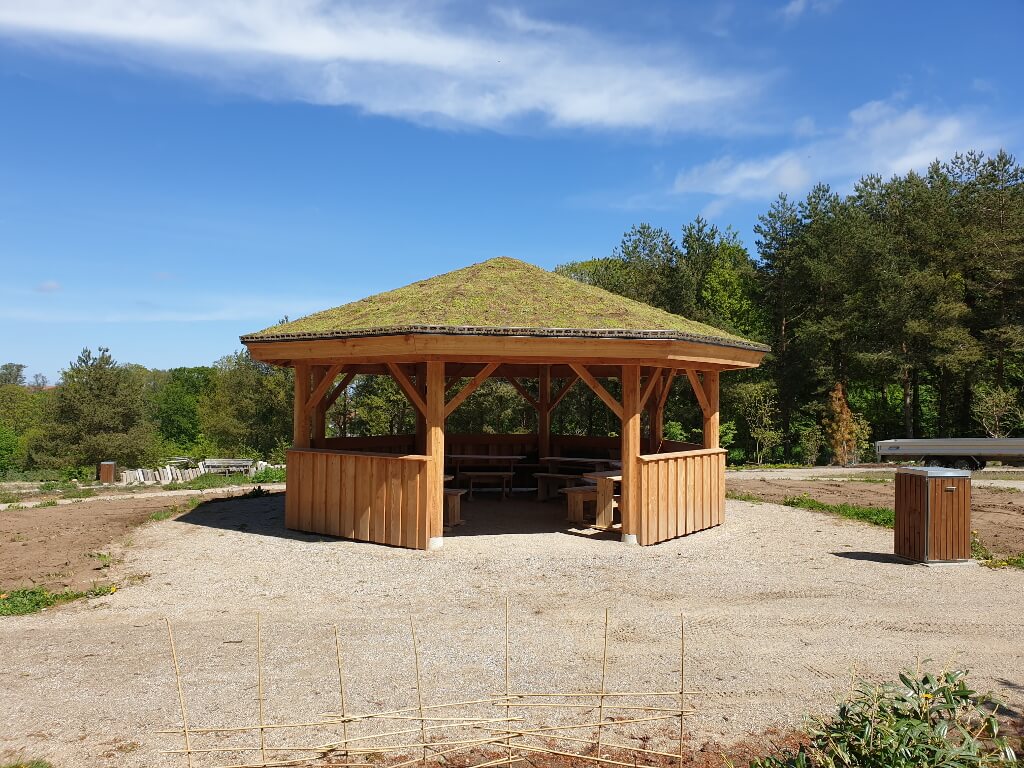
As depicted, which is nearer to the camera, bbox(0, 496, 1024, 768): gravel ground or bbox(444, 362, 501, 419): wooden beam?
bbox(0, 496, 1024, 768): gravel ground

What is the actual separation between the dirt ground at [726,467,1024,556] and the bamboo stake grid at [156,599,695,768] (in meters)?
8.10

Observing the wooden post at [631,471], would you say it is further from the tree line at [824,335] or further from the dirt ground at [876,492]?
the tree line at [824,335]

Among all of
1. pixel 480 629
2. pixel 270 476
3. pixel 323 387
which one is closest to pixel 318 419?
pixel 323 387

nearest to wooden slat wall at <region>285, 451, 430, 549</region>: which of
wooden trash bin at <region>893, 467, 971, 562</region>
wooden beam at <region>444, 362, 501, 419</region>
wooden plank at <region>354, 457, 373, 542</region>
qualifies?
wooden plank at <region>354, 457, 373, 542</region>

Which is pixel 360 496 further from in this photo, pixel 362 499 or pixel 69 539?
pixel 69 539

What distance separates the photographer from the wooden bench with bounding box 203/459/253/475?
24.8 meters

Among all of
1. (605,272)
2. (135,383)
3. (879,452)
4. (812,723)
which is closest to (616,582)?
(812,723)

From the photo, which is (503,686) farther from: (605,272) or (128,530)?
(605,272)

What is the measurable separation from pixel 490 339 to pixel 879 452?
1999 cm

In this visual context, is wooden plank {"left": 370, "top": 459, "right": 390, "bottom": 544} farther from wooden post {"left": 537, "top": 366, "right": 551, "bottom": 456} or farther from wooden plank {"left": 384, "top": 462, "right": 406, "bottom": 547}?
wooden post {"left": 537, "top": 366, "right": 551, "bottom": 456}

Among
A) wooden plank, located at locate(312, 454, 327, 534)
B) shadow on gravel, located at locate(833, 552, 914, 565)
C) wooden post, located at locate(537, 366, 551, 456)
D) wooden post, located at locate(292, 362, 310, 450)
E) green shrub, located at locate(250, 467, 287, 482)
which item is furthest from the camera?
green shrub, located at locate(250, 467, 287, 482)

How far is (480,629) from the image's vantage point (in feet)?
21.1

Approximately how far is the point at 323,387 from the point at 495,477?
17.6 ft

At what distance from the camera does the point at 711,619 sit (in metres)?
6.72
